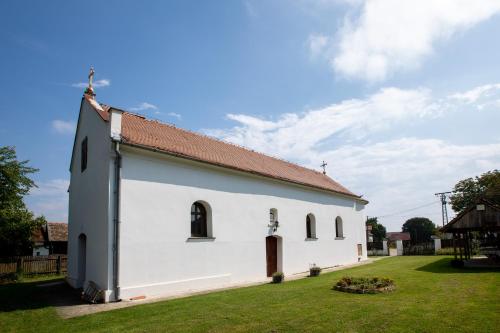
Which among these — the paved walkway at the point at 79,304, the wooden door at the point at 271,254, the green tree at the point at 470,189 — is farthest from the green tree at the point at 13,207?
the green tree at the point at 470,189

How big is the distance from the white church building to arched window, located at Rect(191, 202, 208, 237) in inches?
1.7

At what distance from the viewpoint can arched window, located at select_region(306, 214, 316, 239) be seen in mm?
22875

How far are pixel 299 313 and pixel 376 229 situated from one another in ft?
236

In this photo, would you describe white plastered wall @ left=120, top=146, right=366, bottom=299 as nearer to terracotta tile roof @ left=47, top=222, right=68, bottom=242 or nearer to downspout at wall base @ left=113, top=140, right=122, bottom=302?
downspout at wall base @ left=113, top=140, right=122, bottom=302

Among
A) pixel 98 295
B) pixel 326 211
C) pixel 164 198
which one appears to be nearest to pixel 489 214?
pixel 326 211

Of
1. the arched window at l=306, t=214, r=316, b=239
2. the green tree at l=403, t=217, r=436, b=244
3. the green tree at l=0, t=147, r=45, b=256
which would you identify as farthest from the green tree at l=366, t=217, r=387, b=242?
the green tree at l=0, t=147, r=45, b=256

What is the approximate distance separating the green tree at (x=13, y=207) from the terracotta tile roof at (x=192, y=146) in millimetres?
11865

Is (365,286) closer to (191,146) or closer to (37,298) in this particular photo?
(191,146)

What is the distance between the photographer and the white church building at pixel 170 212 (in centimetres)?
1233

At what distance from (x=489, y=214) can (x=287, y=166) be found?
12369mm

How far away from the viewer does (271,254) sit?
18.8 meters

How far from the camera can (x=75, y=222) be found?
1700cm

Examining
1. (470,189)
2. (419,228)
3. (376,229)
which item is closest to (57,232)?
(470,189)

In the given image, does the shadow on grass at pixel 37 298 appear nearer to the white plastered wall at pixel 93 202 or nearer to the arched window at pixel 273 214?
the white plastered wall at pixel 93 202
